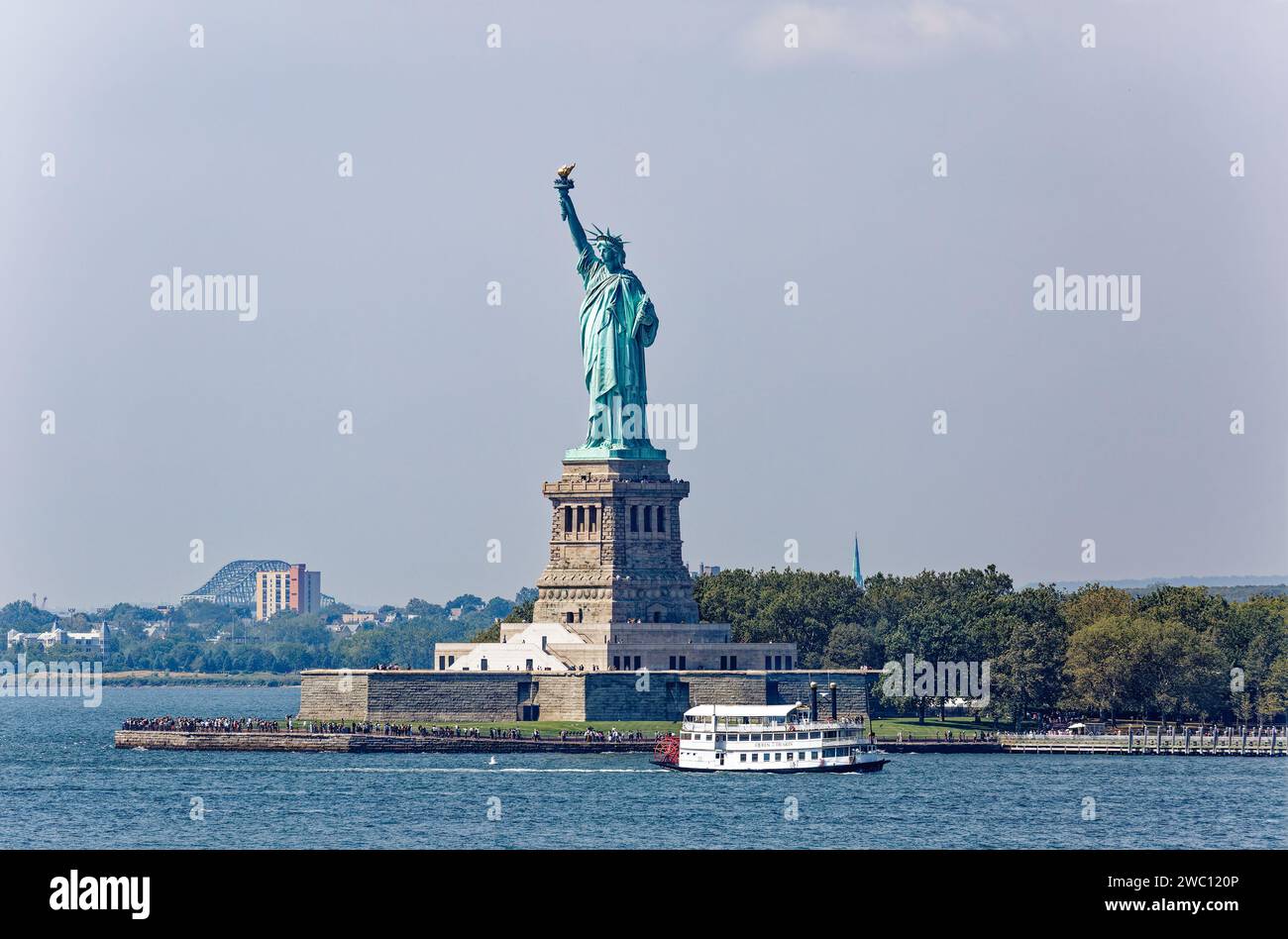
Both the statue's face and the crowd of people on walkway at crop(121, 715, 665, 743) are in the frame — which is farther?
the statue's face

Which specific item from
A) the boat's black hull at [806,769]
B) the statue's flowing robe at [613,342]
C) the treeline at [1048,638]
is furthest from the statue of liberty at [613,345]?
the boat's black hull at [806,769]

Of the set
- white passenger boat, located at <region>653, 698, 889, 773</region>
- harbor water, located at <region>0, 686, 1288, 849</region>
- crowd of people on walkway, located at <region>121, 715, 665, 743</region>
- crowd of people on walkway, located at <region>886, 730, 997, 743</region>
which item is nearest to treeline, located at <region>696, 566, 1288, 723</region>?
crowd of people on walkway, located at <region>886, 730, 997, 743</region>

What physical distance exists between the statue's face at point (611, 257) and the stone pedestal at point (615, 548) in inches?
377

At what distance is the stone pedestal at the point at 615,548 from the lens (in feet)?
424

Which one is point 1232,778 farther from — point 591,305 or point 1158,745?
point 591,305

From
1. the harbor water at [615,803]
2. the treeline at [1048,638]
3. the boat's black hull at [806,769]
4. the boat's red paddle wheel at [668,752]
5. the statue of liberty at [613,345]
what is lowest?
the harbor water at [615,803]

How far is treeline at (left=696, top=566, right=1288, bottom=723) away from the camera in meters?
134

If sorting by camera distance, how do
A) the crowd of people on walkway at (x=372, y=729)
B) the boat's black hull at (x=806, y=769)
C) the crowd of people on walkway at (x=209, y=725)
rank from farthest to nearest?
the crowd of people on walkway at (x=209, y=725), the crowd of people on walkway at (x=372, y=729), the boat's black hull at (x=806, y=769)

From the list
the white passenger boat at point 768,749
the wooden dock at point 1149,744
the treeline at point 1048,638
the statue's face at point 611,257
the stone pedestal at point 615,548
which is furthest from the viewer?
the treeline at point 1048,638

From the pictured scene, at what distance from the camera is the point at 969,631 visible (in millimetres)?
138750

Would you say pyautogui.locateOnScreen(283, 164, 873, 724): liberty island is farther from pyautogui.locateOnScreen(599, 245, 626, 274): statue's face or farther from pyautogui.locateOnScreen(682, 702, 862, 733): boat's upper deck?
pyautogui.locateOnScreen(682, 702, 862, 733): boat's upper deck

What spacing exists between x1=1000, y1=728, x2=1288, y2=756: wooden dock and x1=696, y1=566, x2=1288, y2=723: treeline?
6.86 meters

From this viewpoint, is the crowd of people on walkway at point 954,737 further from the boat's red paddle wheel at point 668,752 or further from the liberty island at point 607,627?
the boat's red paddle wheel at point 668,752
